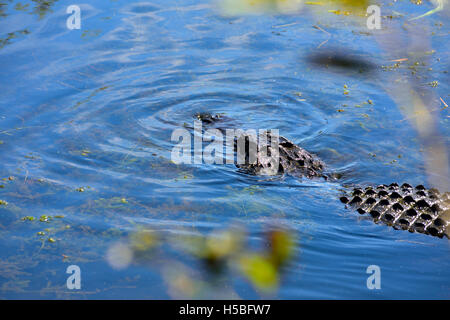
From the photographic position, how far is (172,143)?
5758 mm

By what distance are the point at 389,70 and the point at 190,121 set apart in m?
3.24

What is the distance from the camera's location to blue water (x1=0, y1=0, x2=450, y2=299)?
3.82m

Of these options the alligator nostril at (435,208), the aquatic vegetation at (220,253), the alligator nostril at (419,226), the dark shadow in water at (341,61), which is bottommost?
the aquatic vegetation at (220,253)

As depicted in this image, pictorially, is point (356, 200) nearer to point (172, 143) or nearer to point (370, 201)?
point (370, 201)

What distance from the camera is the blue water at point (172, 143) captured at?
12.5ft

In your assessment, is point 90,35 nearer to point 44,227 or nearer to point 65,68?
point 65,68

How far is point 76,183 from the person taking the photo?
4.89 metres

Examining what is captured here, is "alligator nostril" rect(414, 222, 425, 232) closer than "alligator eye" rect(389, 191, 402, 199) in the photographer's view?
Yes

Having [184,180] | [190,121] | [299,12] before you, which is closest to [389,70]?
[299,12]

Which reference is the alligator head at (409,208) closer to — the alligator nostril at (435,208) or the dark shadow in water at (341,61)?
the alligator nostril at (435,208)

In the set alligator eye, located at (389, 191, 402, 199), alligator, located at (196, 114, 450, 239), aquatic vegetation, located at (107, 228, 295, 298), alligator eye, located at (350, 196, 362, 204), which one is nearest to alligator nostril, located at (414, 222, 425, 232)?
alligator, located at (196, 114, 450, 239)

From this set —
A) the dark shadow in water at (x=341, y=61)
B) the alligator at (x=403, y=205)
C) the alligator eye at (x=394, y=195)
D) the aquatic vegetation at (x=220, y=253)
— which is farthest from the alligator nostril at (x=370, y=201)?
the dark shadow in water at (x=341, y=61)

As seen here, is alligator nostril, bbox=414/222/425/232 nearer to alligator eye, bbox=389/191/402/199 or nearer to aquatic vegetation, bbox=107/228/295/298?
alligator eye, bbox=389/191/402/199

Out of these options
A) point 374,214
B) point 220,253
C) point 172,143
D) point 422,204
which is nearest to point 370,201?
point 374,214
